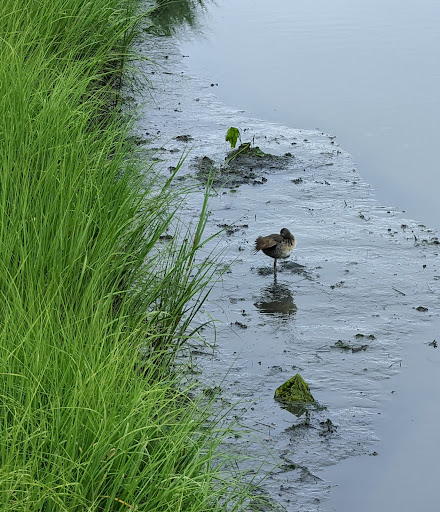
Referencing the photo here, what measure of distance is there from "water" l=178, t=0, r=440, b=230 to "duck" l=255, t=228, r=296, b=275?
144 cm

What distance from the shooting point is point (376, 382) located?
5.52 meters

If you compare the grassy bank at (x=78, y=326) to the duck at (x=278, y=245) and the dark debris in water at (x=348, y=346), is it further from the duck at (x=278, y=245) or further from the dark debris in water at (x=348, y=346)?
the dark debris in water at (x=348, y=346)

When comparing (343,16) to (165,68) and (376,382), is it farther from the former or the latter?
(376,382)

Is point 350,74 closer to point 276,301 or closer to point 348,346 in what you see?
point 276,301

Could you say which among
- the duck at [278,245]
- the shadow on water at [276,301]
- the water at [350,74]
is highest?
the water at [350,74]

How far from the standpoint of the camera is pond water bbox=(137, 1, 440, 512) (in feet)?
15.6

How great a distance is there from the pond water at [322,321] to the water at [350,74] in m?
0.28

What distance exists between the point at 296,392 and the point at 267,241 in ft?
5.45

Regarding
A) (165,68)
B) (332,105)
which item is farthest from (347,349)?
(165,68)

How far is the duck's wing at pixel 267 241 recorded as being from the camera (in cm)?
661

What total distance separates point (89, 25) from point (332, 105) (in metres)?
3.40

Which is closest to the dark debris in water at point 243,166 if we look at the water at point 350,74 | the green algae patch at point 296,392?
the water at point 350,74

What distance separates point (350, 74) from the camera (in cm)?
1116

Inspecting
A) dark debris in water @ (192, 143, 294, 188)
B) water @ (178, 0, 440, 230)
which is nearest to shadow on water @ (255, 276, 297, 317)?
water @ (178, 0, 440, 230)
